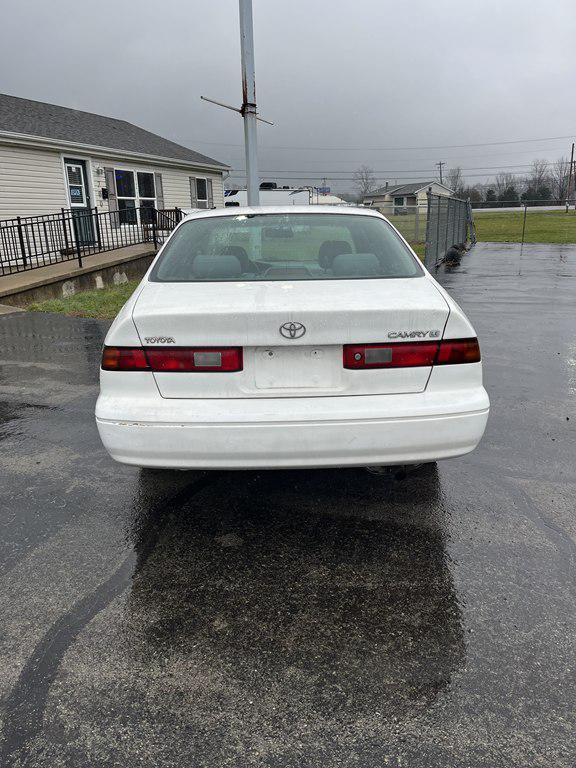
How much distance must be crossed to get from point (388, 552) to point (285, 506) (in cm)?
67

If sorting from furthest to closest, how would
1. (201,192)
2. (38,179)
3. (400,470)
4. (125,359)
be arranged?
(201,192) → (38,179) → (400,470) → (125,359)

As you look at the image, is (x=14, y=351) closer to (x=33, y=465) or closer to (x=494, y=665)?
(x=33, y=465)

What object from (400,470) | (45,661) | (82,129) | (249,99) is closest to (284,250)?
(400,470)

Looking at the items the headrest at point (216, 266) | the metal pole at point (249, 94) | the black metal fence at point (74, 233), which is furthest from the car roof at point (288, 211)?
the black metal fence at point (74, 233)

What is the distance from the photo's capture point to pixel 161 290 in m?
2.97

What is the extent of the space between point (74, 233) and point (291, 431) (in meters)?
15.8

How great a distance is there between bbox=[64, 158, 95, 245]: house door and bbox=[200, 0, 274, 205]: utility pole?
6.27 m

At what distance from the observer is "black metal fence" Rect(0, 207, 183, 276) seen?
13.5 metres

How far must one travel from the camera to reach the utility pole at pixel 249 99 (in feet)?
34.4

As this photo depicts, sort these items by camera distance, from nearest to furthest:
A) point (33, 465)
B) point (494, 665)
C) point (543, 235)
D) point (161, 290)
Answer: point (494, 665), point (161, 290), point (33, 465), point (543, 235)

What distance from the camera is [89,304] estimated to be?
10.5 m

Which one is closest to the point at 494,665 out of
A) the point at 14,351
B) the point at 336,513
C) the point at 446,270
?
the point at 336,513

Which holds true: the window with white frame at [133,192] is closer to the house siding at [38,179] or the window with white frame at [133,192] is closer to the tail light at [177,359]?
the house siding at [38,179]

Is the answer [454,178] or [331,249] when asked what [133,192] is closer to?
[331,249]
